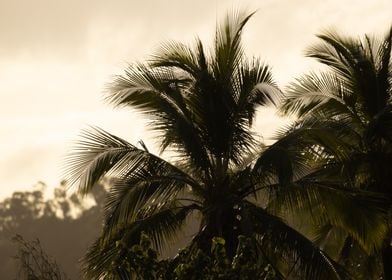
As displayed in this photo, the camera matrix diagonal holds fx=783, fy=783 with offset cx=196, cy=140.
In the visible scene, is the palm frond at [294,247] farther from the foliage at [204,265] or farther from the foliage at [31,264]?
the foliage at [31,264]

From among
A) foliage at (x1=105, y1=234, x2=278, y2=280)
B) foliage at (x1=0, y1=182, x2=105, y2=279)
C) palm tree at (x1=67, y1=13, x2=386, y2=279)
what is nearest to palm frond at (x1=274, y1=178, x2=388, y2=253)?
palm tree at (x1=67, y1=13, x2=386, y2=279)

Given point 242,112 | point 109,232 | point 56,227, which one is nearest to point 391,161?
point 242,112

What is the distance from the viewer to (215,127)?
44.0 ft

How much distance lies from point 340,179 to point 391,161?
1.05 metres

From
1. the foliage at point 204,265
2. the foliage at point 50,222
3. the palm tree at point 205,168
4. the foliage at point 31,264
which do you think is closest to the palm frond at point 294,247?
the palm tree at point 205,168

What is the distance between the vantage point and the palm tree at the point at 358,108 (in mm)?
14695

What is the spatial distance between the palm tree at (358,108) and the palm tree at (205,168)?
1.45 metres

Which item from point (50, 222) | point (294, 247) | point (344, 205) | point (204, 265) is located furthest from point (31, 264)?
point (50, 222)

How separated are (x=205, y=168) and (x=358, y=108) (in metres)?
4.44

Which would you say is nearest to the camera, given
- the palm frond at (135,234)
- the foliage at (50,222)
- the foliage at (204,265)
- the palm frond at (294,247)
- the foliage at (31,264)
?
the foliage at (204,265)

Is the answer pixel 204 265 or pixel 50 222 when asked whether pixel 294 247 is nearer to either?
pixel 204 265

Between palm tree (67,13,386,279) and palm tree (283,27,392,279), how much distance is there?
1.45 m

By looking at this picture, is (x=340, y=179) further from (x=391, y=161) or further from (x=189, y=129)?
(x=189, y=129)

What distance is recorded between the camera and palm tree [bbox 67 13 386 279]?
40.8ft
